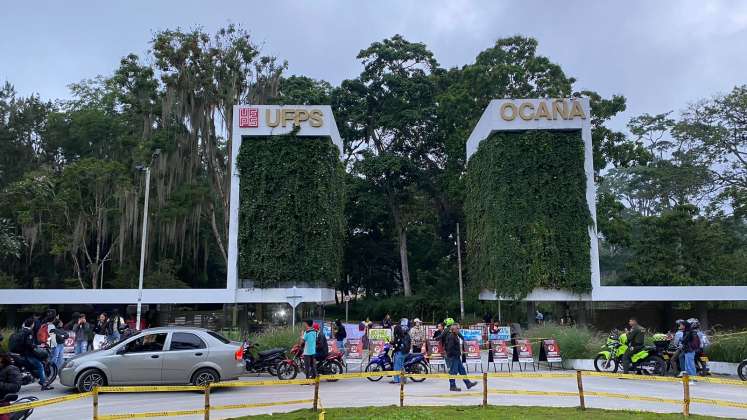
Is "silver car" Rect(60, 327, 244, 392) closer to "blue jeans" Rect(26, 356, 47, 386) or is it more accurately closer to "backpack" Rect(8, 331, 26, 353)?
"blue jeans" Rect(26, 356, 47, 386)

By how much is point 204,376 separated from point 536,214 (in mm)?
18040

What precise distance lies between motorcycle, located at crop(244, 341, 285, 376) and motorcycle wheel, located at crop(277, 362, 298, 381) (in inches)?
10.2

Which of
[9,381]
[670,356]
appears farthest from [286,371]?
[670,356]

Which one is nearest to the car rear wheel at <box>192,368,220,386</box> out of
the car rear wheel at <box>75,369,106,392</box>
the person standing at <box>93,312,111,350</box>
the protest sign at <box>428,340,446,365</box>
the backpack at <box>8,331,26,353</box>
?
the car rear wheel at <box>75,369,106,392</box>

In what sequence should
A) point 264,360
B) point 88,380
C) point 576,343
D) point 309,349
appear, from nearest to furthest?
point 88,380 → point 309,349 → point 264,360 → point 576,343

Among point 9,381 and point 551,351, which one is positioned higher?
point 9,381

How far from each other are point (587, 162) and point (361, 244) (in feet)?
73.8

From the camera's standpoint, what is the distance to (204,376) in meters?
12.2

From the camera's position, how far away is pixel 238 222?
87.8 ft

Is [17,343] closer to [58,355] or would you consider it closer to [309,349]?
[58,355]

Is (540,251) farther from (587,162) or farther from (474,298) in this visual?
(474,298)

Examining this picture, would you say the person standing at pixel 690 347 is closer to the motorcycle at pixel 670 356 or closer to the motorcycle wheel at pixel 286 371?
the motorcycle at pixel 670 356

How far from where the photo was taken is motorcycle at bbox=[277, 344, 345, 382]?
47.5 feet

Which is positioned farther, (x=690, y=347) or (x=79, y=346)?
(x=79, y=346)
